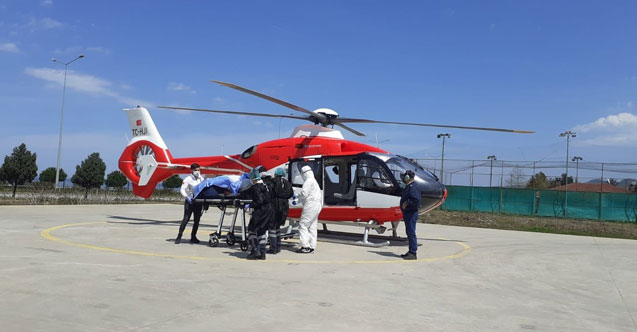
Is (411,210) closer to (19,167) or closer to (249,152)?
(249,152)

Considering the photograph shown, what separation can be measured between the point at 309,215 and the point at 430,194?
3.12 metres

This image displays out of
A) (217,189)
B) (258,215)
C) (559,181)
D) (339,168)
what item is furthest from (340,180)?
(559,181)

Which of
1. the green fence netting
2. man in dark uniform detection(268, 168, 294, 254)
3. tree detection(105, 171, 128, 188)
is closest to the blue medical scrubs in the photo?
man in dark uniform detection(268, 168, 294, 254)

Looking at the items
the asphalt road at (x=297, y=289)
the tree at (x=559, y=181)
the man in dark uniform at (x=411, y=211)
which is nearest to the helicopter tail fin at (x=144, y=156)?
the asphalt road at (x=297, y=289)

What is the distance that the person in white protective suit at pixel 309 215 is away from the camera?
9558 millimetres

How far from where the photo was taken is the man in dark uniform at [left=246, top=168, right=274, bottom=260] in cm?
845

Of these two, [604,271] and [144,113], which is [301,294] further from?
[144,113]

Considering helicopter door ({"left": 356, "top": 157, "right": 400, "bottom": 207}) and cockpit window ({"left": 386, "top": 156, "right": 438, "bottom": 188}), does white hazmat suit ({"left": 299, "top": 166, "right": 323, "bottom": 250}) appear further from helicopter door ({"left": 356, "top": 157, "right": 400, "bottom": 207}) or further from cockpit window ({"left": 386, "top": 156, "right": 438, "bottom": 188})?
cockpit window ({"left": 386, "top": 156, "right": 438, "bottom": 188})

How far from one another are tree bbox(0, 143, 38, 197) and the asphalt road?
83.2 ft

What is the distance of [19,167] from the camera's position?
31.8m

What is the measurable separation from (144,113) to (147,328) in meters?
13.2

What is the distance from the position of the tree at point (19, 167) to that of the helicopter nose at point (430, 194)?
30586 mm

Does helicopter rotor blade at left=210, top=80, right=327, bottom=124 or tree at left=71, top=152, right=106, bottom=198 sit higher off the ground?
helicopter rotor blade at left=210, top=80, right=327, bottom=124

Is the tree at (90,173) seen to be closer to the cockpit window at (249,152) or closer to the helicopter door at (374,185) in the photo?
the cockpit window at (249,152)
